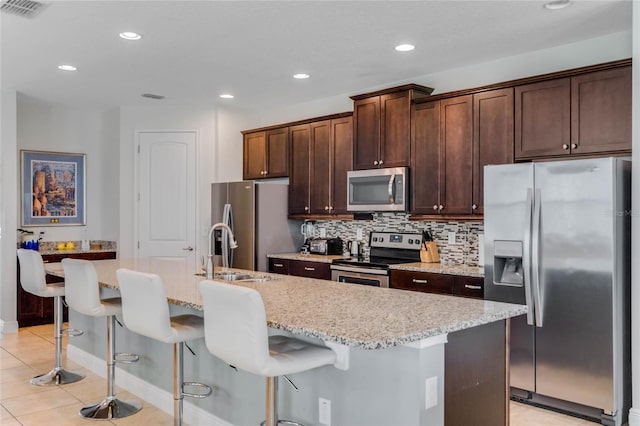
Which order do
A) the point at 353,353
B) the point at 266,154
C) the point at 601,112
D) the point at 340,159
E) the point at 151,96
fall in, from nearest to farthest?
the point at 353,353 < the point at 601,112 < the point at 340,159 < the point at 151,96 < the point at 266,154

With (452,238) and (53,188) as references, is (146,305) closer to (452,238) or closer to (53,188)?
(452,238)

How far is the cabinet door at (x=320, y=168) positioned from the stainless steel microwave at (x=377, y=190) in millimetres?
433

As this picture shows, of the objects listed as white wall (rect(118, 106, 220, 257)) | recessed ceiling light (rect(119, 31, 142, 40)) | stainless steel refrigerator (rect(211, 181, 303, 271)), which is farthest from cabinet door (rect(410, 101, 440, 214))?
white wall (rect(118, 106, 220, 257))

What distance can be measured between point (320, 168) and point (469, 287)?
2.21 meters

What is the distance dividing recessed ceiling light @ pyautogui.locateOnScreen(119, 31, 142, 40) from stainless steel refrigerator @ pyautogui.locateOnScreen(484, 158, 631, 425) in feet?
8.90

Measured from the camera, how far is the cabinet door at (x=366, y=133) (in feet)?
16.5

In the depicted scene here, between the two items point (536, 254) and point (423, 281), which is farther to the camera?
point (423, 281)

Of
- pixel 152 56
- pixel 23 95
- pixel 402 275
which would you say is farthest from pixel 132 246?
pixel 402 275

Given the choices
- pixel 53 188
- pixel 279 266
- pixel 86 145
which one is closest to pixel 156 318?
pixel 279 266

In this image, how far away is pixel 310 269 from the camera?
5.31m

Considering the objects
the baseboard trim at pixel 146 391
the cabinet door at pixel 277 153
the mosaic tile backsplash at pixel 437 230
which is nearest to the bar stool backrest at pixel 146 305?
the baseboard trim at pixel 146 391

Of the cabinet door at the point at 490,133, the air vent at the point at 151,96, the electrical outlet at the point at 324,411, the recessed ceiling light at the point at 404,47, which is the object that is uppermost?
the air vent at the point at 151,96

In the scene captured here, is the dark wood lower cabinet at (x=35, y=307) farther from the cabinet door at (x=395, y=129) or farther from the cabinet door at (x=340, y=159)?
the cabinet door at (x=395, y=129)

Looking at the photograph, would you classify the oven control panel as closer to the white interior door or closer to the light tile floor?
the light tile floor
